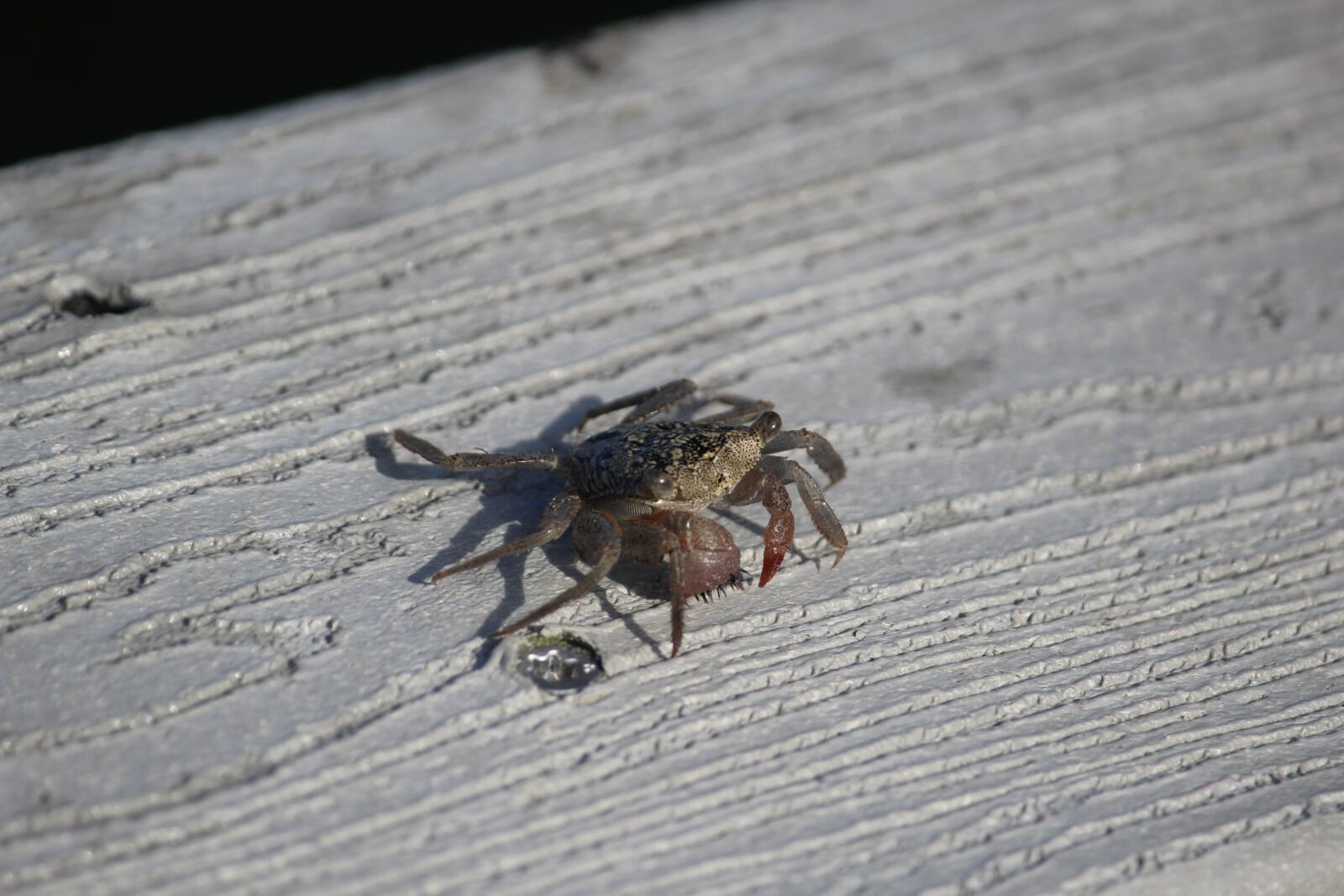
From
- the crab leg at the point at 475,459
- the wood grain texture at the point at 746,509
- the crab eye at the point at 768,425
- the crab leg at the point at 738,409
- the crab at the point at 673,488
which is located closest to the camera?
the wood grain texture at the point at 746,509

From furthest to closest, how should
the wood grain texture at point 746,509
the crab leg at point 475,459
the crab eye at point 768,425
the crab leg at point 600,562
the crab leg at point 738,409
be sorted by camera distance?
→ the crab leg at point 738,409, the crab eye at point 768,425, the crab leg at point 475,459, the crab leg at point 600,562, the wood grain texture at point 746,509

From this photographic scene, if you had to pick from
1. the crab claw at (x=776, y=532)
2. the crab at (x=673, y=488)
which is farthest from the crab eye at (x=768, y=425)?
the crab claw at (x=776, y=532)

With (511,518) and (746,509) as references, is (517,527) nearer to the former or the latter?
(511,518)

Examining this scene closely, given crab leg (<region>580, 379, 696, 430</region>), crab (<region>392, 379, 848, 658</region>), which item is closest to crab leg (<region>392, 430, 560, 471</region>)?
crab (<region>392, 379, 848, 658</region>)

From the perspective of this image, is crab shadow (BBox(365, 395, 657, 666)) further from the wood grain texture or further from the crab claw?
the crab claw

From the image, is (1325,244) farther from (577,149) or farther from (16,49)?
(16,49)

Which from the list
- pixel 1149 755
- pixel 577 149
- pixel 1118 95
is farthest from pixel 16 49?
pixel 1149 755

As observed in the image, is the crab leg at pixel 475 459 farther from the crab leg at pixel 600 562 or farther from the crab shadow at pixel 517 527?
the crab leg at pixel 600 562

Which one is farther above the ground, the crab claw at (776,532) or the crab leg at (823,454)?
the crab leg at (823,454)

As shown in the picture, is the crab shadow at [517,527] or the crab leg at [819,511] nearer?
the crab shadow at [517,527]
